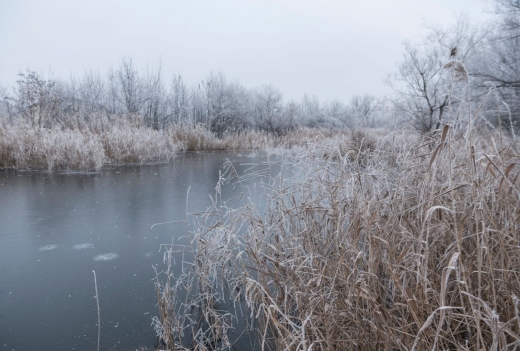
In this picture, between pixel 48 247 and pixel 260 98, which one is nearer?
pixel 48 247

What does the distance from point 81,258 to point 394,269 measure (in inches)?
123

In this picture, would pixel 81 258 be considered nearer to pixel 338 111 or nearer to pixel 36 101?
pixel 36 101

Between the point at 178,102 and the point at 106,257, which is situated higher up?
the point at 178,102

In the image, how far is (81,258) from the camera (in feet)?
10.6

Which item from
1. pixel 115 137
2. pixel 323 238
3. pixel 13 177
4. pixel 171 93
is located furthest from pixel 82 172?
pixel 171 93

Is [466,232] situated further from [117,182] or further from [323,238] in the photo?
[117,182]

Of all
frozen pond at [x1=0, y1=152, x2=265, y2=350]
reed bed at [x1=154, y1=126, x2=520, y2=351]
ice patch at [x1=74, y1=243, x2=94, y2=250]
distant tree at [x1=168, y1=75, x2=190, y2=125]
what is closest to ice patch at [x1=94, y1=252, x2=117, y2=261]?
frozen pond at [x1=0, y1=152, x2=265, y2=350]

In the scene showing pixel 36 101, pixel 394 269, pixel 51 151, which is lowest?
pixel 394 269

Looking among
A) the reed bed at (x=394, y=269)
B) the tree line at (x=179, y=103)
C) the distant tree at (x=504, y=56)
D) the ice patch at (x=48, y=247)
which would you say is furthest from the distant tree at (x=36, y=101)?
the distant tree at (x=504, y=56)

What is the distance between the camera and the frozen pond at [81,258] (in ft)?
7.03

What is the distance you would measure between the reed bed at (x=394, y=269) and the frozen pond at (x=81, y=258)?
1.41 feet

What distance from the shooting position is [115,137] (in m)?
10.0

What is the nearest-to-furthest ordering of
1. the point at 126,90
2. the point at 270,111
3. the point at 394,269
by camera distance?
the point at 394,269 < the point at 126,90 < the point at 270,111

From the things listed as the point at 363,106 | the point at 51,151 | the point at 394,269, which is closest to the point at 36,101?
the point at 51,151
